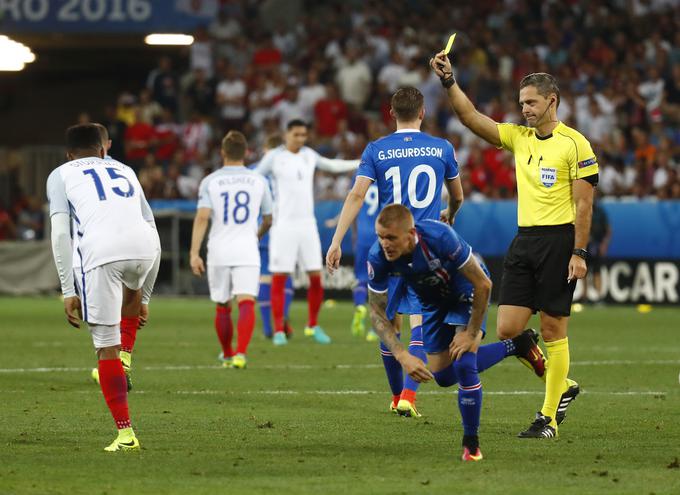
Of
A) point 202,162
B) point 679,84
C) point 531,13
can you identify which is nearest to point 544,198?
point 679,84

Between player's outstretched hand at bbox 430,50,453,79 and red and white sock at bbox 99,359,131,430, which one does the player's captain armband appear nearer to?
player's outstretched hand at bbox 430,50,453,79

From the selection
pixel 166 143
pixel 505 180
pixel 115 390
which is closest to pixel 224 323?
pixel 115 390

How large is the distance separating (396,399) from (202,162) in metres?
17.8

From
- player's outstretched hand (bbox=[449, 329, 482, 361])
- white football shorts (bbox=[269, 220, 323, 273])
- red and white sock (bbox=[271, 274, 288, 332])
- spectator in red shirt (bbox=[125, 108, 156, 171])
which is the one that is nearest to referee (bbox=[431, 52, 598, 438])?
player's outstretched hand (bbox=[449, 329, 482, 361])

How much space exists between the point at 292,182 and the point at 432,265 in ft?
31.0

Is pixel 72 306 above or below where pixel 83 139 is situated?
below

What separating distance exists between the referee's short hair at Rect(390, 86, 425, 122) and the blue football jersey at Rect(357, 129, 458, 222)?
111 millimetres

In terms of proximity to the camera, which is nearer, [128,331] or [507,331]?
[507,331]

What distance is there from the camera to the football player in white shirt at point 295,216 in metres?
16.5

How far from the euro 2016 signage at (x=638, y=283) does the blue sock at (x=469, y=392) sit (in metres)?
15.4

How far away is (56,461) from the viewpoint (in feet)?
25.5

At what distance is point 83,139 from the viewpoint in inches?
338

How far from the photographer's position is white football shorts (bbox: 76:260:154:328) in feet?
26.8

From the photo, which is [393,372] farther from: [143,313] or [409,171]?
[143,313]
